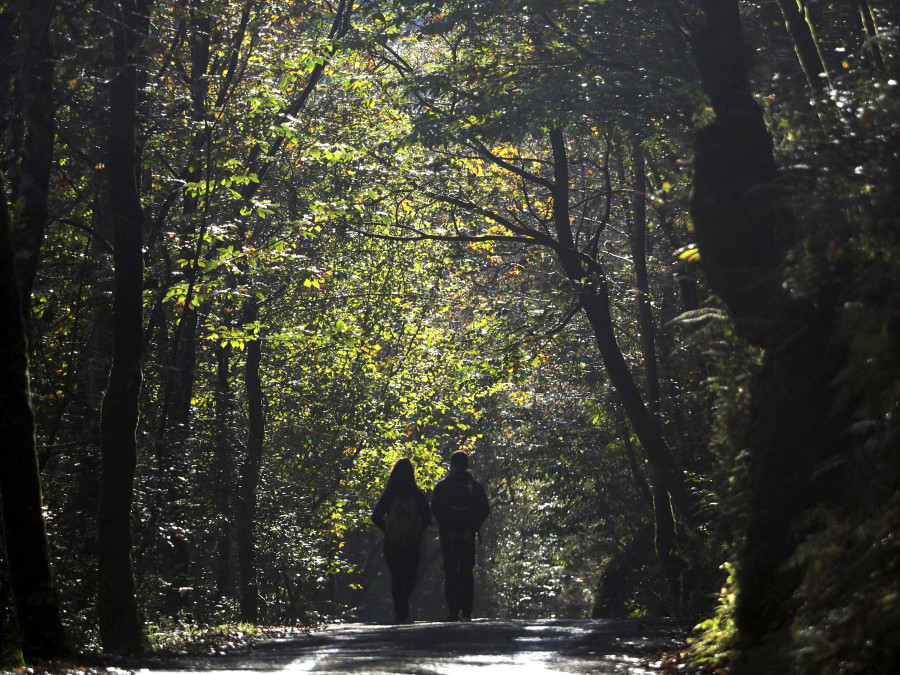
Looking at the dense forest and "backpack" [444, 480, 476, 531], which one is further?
"backpack" [444, 480, 476, 531]

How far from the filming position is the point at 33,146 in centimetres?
1064

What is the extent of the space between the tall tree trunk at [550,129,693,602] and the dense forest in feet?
0.25

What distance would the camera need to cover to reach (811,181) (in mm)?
6547

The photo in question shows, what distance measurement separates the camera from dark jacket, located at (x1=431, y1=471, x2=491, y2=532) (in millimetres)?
16312

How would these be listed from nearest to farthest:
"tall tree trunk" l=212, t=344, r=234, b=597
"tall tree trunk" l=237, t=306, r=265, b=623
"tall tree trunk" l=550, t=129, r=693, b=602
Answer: "tall tree trunk" l=550, t=129, r=693, b=602 → "tall tree trunk" l=212, t=344, r=234, b=597 → "tall tree trunk" l=237, t=306, r=265, b=623

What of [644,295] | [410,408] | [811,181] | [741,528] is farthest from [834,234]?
[410,408]

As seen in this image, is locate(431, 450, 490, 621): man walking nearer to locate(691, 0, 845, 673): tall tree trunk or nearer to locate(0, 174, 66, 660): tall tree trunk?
locate(0, 174, 66, 660): tall tree trunk

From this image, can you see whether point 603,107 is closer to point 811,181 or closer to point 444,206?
point 444,206

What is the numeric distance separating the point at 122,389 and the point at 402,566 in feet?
20.8

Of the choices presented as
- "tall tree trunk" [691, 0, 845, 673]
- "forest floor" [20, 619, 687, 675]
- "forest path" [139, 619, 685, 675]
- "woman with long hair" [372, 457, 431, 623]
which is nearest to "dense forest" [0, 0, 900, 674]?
"tall tree trunk" [691, 0, 845, 673]

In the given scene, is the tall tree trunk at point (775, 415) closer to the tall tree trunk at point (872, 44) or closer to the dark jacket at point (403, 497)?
the tall tree trunk at point (872, 44)

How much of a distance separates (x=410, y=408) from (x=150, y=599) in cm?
1704

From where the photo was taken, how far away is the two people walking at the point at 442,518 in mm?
16344

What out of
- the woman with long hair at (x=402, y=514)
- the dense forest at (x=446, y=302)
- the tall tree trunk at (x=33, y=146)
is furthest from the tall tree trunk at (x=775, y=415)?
the woman with long hair at (x=402, y=514)
